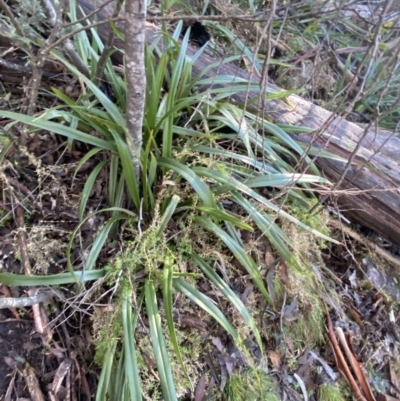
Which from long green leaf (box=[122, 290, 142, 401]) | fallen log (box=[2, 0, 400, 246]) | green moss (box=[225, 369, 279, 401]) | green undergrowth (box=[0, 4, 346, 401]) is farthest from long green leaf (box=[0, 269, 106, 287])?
fallen log (box=[2, 0, 400, 246])

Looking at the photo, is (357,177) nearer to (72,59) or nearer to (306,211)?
(306,211)

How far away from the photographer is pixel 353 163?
1823 millimetres

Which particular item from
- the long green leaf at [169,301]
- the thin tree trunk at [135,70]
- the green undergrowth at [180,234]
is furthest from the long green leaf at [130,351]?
the thin tree trunk at [135,70]

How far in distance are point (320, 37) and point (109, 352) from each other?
110 inches

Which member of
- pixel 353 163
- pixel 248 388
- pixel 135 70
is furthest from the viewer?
pixel 353 163

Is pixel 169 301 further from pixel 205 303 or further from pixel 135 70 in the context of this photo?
pixel 135 70

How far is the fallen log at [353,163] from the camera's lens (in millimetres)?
1819

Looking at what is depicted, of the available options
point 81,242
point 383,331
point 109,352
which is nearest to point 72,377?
point 109,352

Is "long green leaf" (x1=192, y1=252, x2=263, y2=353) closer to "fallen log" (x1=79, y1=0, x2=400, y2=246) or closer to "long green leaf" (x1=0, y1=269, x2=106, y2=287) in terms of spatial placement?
"long green leaf" (x1=0, y1=269, x2=106, y2=287)

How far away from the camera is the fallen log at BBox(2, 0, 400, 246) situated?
1819mm

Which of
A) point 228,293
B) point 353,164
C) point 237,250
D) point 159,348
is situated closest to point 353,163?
point 353,164

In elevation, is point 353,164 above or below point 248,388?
above

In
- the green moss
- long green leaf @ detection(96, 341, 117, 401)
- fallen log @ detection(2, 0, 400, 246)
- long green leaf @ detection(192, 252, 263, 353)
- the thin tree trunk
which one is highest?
the thin tree trunk

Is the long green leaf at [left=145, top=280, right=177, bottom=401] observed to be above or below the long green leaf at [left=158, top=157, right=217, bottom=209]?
below
